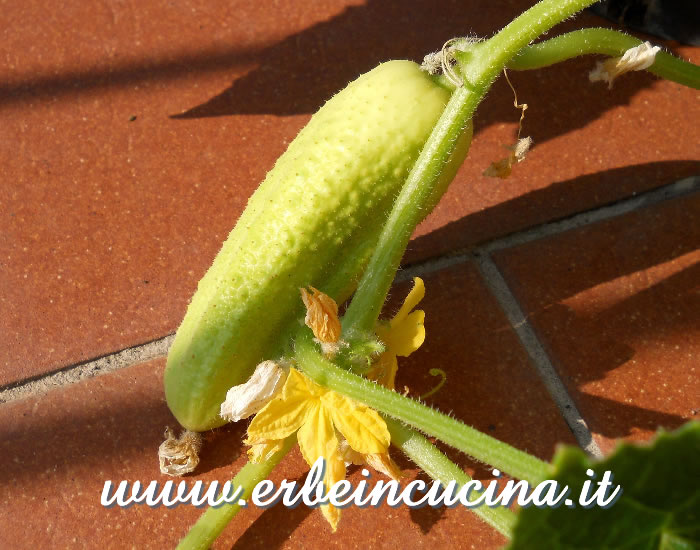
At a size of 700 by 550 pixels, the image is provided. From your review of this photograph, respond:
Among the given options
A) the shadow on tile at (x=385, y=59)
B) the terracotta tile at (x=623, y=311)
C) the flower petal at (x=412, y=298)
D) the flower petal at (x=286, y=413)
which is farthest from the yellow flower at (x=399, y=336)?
the shadow on tile at (x=385, y=59)

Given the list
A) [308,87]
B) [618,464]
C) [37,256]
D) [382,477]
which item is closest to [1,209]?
[37,256]

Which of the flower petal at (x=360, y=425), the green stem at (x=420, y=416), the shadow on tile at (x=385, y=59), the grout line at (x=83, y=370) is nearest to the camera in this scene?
the green stem at (x=420, y=416)

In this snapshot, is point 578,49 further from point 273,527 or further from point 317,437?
point 273,527

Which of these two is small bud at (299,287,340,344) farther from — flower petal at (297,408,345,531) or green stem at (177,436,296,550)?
green stem at (177,436,296,550)

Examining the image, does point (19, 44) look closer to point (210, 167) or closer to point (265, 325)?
point (210, 167)

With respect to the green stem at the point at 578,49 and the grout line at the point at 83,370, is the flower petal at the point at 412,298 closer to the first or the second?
the green stem at the point at 578,49

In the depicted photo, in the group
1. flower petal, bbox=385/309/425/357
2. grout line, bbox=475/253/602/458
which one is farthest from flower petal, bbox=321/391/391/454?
grout line, bbox=475/253/602/458

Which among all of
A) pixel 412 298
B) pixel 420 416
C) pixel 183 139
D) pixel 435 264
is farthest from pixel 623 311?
pixel 183 139
